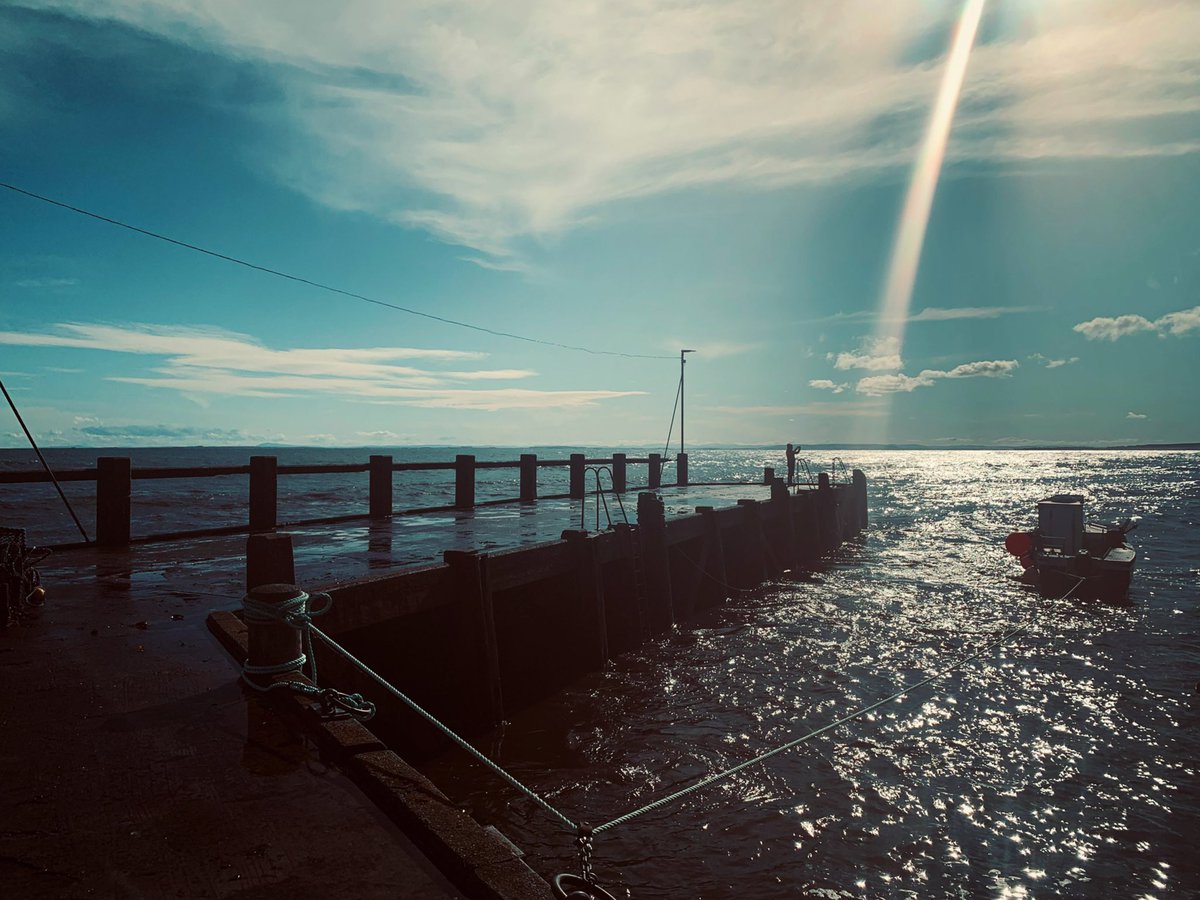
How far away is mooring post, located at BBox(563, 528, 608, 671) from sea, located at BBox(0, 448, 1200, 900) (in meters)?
0.34

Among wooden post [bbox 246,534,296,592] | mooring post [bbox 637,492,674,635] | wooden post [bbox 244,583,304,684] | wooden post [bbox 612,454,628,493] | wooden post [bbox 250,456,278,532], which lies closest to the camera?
wooden post [bbox 244,583,304,684]

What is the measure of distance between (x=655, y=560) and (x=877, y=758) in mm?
5699

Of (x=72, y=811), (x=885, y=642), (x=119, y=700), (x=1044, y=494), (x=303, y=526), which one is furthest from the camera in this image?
(x=1044, y=494)

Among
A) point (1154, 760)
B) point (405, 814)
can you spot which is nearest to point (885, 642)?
point (1154, 760)

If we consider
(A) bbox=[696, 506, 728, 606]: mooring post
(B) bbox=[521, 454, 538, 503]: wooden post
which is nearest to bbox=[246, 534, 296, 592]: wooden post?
(A) bbox=[696, 506, 728, 606]: mooring post

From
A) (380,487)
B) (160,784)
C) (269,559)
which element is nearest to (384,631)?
(269,559)

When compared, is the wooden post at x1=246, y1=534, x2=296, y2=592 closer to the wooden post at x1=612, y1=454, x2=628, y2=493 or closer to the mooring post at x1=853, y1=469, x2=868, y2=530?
the wooden post at x1=612, y1=454, x2=628, y2=493

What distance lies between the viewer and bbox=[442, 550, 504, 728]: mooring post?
799 centimetres

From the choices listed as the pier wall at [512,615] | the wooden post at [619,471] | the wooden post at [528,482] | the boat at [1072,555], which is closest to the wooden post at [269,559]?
the pier wall at [512,615]

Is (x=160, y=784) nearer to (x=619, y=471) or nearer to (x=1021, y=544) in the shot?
(x=1021, y=544)

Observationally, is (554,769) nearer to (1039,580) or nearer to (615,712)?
(615,712)

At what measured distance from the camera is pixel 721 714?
8.54 meters

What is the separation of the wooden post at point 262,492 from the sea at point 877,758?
6.02 meters

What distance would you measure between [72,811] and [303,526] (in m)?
11.4
